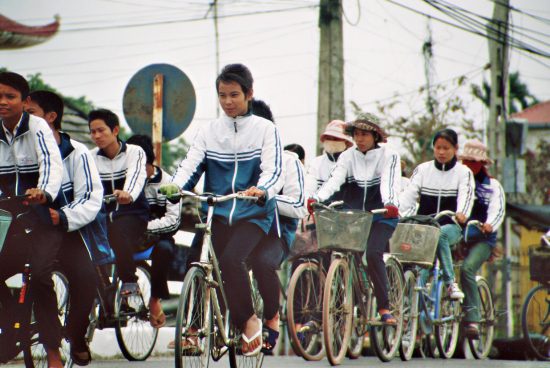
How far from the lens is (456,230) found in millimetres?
11359

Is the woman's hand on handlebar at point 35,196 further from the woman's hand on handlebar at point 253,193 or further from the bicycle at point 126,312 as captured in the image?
the bicycle at point 126,312

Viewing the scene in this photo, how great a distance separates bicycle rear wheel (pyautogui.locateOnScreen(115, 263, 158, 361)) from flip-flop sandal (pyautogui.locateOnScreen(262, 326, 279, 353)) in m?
2.09

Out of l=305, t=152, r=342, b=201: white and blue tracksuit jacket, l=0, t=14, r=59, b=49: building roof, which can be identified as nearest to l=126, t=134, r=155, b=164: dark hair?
l=305, t=152, r=342, b=201: white and blue tracksuit jacket

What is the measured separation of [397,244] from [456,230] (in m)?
0.82

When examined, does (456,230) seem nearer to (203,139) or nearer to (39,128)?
(203,139)

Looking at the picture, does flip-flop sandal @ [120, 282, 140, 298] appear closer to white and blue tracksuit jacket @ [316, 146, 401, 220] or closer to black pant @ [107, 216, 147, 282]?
black pant @ [107, 216, 147, 282]

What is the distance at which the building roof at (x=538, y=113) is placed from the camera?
6881 cm

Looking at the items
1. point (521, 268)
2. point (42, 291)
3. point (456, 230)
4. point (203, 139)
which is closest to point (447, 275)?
point (456, 230)

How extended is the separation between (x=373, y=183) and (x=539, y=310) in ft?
10.7

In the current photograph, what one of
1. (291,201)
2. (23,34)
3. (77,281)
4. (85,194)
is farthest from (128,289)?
(23,34)

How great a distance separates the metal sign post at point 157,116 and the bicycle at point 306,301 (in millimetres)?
1701

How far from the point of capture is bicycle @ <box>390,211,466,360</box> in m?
10.8

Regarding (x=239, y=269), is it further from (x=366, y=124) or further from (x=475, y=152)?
(x=475, y=152)

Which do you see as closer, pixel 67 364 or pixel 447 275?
pixel 67 364
